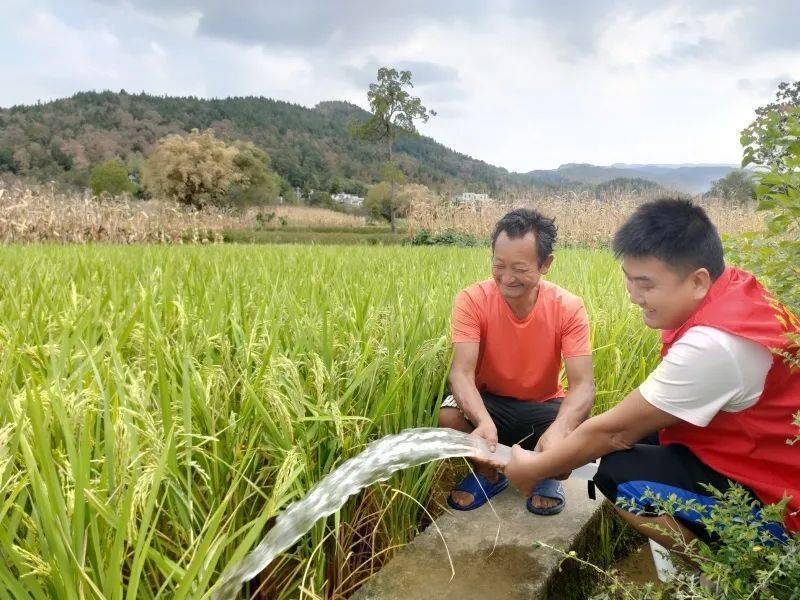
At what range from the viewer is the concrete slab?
1.38 meters

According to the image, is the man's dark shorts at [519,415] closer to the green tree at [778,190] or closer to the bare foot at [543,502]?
the bare foot at [543,502]

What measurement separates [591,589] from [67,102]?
3186 inches

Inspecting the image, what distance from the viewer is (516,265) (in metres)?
2.08

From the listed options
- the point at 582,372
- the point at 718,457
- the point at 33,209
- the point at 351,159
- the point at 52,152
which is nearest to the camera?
the point at 718,457

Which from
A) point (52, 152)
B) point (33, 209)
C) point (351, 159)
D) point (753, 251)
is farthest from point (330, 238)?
point (351, 159)

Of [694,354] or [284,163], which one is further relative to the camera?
[284,163]

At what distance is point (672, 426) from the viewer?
1.64 m

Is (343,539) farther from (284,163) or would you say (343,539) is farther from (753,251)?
(284,163)

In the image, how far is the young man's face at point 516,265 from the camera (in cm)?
206

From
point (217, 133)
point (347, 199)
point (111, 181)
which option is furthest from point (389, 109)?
point (217, 133)

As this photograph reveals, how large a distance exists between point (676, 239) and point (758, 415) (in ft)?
1.59

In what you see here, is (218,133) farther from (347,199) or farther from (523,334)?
(523,334)

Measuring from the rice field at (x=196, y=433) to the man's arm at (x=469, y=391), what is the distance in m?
0.11

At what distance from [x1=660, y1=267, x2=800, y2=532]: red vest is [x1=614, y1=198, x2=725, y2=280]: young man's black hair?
8cm
